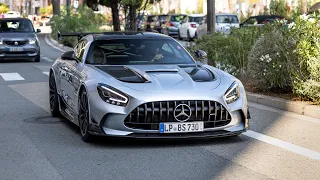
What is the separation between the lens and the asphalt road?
7863mm

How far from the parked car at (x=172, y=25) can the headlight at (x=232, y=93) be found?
40.8 meters

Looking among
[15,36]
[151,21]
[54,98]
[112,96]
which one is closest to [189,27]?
[151,21]

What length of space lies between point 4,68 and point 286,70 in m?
13.8

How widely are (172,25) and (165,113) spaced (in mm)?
42648

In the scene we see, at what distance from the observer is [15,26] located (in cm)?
2886

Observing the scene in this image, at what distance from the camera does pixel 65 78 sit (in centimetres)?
1134

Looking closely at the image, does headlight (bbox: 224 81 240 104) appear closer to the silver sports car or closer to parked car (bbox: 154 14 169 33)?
the silver sports car

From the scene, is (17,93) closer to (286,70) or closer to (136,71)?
(286,70)

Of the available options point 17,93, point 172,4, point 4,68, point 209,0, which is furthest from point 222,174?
point 172,4

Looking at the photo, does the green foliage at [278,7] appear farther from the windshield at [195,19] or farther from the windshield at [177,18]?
the windshield at [177,18]

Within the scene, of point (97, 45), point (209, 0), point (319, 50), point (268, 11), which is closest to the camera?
point (97, 45)

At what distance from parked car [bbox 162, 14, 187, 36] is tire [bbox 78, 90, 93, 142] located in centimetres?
4055

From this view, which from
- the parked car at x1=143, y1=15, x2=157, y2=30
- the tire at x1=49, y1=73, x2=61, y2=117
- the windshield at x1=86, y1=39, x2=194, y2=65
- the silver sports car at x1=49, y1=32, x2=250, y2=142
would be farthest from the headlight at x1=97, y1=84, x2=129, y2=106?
the parked car at x1=143, y1=15, x2=157, y2=30

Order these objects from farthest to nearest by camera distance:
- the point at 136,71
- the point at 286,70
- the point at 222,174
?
the point at 286,70, the point at 136,71, the point at 222,174
